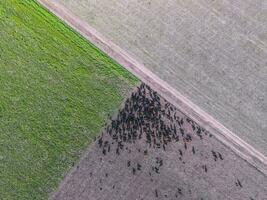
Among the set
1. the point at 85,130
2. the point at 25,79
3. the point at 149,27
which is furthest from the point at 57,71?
the point at 149,27

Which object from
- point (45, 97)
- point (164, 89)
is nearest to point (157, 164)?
point (164, 89)

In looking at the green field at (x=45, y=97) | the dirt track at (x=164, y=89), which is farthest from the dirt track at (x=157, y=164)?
the green field at (x=45, y=97)

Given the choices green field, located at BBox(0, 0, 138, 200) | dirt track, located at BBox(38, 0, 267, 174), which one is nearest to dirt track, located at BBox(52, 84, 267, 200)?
dirt track, located at BBox(38, 0, 267, 174)

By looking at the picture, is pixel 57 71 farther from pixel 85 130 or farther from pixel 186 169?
pixel 186 169

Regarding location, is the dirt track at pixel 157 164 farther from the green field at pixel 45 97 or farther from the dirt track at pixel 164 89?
the green field at pixel 45 97

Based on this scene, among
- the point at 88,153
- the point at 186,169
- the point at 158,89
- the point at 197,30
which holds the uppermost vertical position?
the point at 197,30

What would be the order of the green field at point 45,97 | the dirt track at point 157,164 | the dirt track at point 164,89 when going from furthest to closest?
the green field at point 45,97, the dirt track at point 164,89, the dirt track at point 157,164
